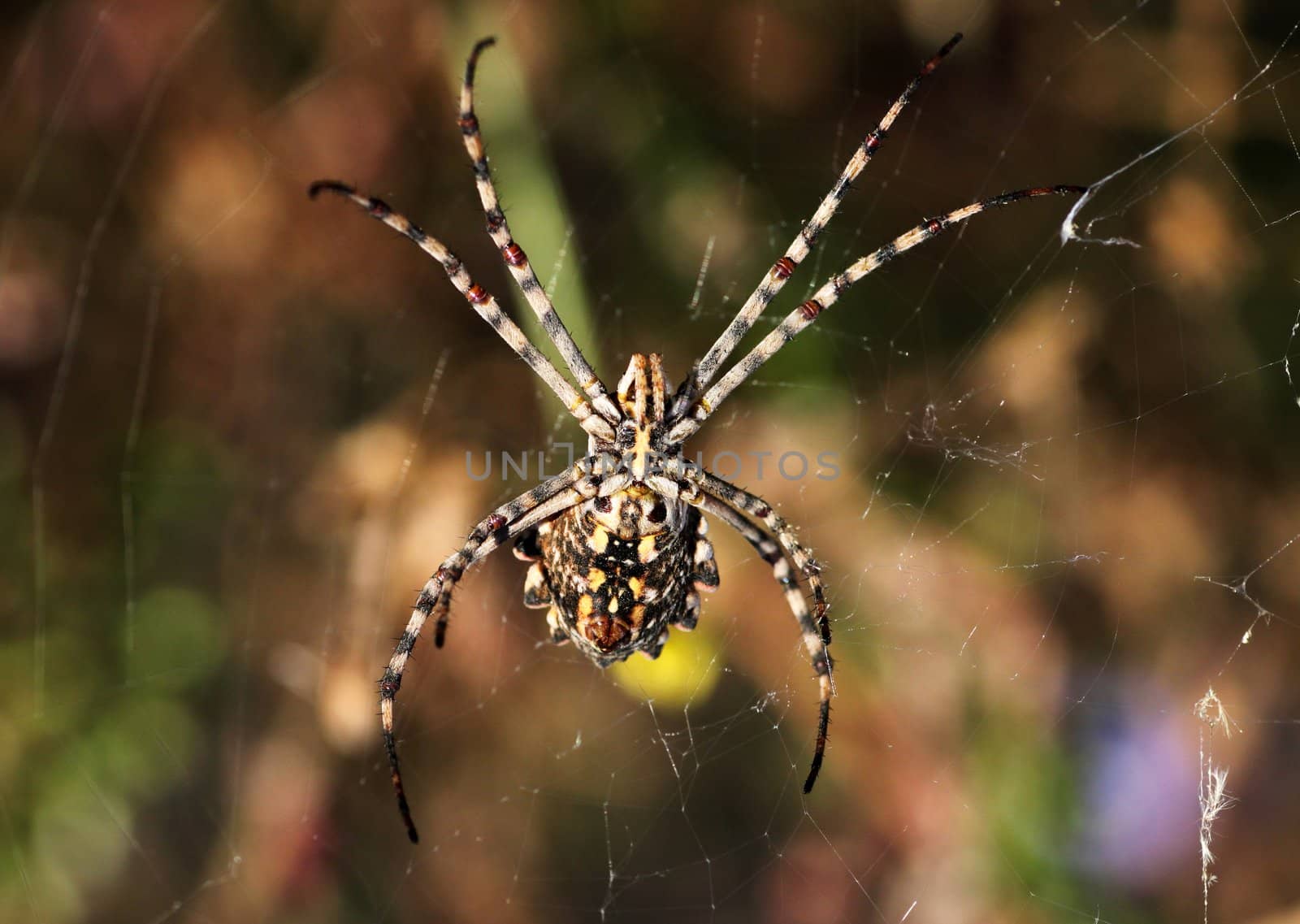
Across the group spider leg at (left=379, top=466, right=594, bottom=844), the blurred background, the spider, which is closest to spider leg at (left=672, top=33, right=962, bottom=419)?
the spider

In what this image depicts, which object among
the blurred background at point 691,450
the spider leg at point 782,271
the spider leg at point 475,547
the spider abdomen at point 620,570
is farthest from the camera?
the blurred background at point 691,450

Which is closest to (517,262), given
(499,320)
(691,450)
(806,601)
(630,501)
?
(499,320)

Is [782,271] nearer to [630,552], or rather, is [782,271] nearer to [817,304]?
[817,304]

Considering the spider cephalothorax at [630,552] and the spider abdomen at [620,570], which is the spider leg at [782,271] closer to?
the spider cephalothorax at [630,552]

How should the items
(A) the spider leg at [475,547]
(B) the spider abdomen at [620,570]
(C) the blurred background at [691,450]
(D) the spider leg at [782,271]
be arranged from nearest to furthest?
(B) the spider abdomen at [620,570] → (D) the spider leg at [782,271] → (A) the spider leg at [475,547] → (C) the blurred background at [691,450]

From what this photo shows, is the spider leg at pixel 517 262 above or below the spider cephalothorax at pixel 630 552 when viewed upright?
above

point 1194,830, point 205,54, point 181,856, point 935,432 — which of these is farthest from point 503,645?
point 205,54

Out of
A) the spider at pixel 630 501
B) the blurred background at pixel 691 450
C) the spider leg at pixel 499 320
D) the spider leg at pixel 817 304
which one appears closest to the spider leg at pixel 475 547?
the spider at pixel 630 501
